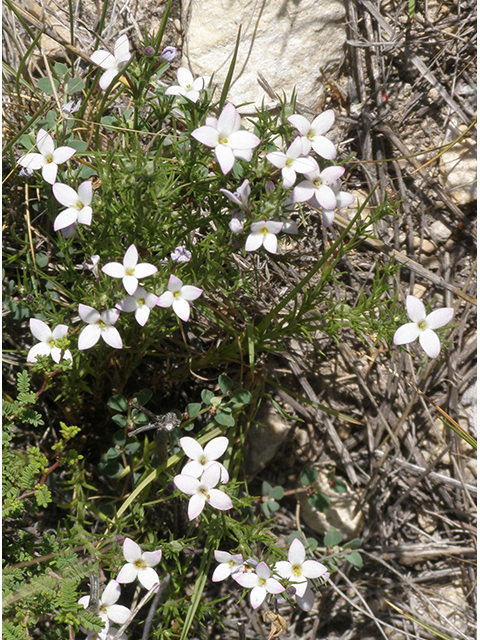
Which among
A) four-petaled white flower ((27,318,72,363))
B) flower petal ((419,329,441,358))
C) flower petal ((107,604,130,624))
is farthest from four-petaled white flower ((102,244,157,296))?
flower petal ((107,604,130,624))

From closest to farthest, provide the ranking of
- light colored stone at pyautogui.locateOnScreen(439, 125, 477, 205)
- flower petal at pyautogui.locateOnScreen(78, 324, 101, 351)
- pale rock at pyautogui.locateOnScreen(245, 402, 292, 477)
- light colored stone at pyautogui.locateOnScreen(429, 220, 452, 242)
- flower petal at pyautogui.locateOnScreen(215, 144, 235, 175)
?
flower petal at pyautogui.locateOnScreen(215, 144, 235, 175)
flower petal at pyautogui.locateOnScreen(78, 324, 101, 351)
pale rock at pyautogui.locateOnScreen(245, 402, 292, 477)
light colored stone at pyautogui.locateOnScreen(439, 125, 477, 205)
light colored stone at pyautogui.locateOnScreen(429, 220, 452, 242)

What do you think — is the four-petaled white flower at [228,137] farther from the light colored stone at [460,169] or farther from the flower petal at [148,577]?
the light colored stone at [460,169]

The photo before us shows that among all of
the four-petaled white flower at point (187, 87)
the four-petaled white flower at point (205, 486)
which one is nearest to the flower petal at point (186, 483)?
the four-petaled white flower at point (205, 486)

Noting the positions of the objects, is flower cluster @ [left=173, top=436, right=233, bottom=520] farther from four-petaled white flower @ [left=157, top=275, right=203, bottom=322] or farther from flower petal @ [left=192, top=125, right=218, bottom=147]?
flower petal @ [left=192, top=125, right=218, bottom=147]

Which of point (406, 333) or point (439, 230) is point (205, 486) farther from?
point (439, 230)

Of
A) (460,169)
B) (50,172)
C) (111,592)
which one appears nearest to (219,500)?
(111,592)
